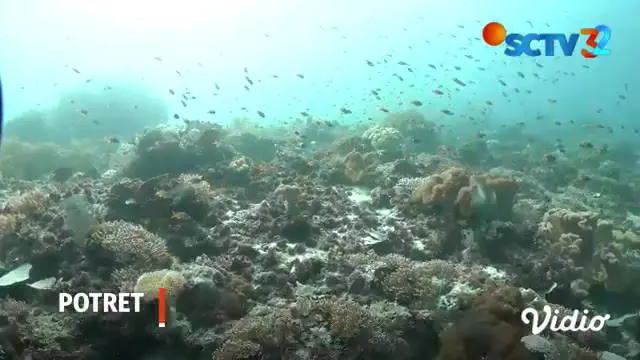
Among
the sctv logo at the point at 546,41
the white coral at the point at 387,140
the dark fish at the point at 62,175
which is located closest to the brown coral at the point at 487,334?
the sctv logo at the point at 546,41

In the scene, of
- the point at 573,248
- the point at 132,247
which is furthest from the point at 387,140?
the point at 132,247

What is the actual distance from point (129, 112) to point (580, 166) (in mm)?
28837

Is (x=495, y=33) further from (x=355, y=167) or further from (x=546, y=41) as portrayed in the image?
(x=355, y=167)

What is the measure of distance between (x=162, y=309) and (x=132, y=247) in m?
1.98

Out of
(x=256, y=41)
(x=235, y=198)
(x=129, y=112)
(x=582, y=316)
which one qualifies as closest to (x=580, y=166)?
(x=582, y=316)

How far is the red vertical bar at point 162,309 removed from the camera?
688 cm

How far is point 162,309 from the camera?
696 centimetres

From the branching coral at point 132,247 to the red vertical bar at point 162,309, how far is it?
53.1 inches

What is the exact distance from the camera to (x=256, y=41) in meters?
190

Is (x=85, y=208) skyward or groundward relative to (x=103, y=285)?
skyward

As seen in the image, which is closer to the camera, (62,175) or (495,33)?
(495,33)

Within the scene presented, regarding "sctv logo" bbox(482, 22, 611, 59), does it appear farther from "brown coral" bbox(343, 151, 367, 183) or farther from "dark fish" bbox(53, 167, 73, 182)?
"dark fish" bbox(53, 167, 73, 182)

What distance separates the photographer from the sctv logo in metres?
11.2

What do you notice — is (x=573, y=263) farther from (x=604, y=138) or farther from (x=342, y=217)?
(x=604, y=138)
